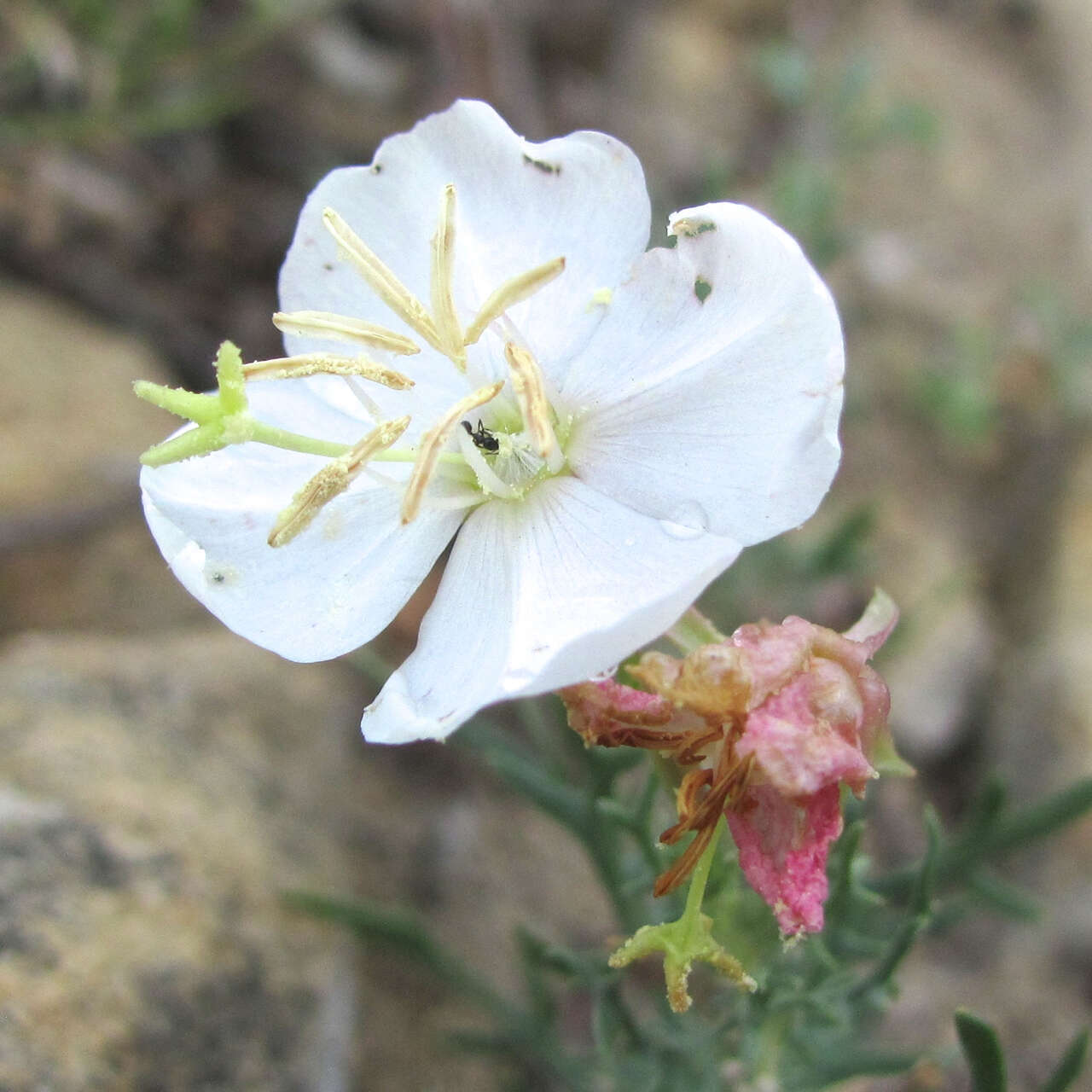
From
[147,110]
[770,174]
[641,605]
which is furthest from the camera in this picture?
[770,174]

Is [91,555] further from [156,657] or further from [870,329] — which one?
[870,329]

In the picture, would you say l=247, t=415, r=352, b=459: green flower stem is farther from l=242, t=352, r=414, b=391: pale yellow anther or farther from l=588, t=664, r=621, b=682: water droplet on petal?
l=588, t=664, r=621, b=682: water droplet on petal

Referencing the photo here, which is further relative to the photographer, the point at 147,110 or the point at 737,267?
the point at 147,110

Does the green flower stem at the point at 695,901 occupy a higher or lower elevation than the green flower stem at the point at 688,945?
higher

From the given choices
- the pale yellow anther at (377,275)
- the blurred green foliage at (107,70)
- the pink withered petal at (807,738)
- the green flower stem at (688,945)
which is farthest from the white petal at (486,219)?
the blurred green foliage at (107,70)

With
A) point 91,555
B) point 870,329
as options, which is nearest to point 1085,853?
point 870,329

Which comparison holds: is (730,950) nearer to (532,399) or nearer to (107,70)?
(532,399)

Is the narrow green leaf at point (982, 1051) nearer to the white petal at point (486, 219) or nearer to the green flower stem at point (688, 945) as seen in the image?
the green flower stem at point (688, 945)
